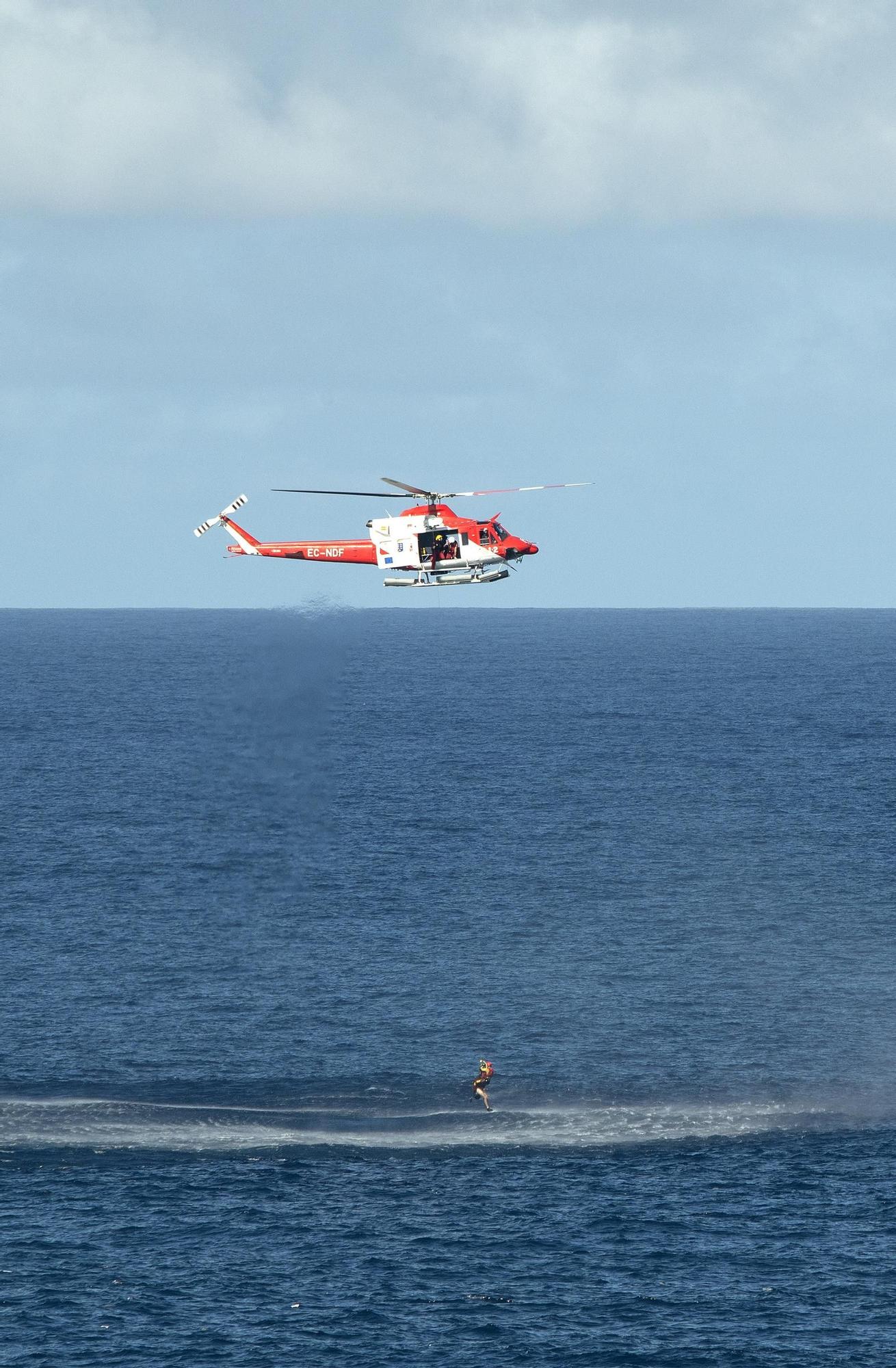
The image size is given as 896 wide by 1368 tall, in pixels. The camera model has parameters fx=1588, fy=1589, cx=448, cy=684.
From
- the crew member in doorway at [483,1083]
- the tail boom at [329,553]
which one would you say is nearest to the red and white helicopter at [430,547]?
the tail boom at [329,553]

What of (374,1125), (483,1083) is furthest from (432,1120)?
(483,1083)

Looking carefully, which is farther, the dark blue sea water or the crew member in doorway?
the crew member in doorway

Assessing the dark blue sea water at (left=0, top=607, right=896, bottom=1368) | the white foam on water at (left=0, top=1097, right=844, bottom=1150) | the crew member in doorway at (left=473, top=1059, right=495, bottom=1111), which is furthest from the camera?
the crew member in doorway at (left=473, top=1059, right=495, bottom=1111)

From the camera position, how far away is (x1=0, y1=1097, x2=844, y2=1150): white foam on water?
112m

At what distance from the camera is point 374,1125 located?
115 metres

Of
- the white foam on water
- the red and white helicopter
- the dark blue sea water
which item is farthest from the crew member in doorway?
the red and white helicopter

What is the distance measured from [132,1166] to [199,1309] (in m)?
18.4

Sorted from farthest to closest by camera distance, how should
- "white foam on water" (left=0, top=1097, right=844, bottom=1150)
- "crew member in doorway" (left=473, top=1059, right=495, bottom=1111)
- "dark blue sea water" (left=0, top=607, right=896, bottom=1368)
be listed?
1. "crew member in doorway" (left=473, top=1059, right=495, bottom=1111)
2. "white foam on water" (left=0, top=1097, right=844, bottom=1150)
3. "dark blue sea water" (left=0, top=607, right=896, bottom=1368)

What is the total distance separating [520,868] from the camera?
194875 mm

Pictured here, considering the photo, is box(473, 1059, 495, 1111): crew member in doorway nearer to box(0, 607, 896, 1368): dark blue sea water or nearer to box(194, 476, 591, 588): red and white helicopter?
box(0, 607, 896, 1368): dark blue sea water

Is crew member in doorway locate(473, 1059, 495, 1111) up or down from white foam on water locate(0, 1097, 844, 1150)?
up

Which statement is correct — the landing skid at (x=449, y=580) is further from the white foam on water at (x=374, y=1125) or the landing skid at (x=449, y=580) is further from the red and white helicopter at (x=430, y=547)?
the white foam on water at (x=374, y=1125)

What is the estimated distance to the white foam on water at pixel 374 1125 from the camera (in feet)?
368

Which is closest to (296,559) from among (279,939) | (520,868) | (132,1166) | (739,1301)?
(132,1166)
